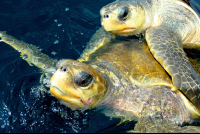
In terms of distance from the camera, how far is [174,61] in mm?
2570

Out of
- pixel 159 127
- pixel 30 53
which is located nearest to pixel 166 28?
pixel 159 127

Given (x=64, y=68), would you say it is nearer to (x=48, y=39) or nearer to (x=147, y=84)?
(x=147, y=84)

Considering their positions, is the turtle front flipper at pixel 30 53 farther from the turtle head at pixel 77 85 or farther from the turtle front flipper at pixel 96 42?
the turtle head at pixel 77 85

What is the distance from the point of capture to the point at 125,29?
3.22 m

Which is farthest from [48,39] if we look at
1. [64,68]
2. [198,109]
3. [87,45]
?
[198,109]

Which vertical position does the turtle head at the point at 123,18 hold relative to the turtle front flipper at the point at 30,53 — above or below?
above

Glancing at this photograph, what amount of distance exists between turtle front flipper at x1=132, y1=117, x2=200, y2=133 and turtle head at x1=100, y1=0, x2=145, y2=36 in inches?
63.2

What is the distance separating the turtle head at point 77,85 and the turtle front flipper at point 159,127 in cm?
65

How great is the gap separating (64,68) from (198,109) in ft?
6.34

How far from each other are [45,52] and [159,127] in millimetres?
2468

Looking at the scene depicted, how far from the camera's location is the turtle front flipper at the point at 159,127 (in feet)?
6.88

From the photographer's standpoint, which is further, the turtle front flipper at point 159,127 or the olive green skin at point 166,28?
the olive green skin at point 166,28

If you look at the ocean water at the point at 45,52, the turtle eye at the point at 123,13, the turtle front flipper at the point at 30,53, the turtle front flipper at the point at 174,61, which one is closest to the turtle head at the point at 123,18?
the turtle eye at the point at 123,13

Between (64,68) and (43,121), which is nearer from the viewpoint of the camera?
(64,68)
